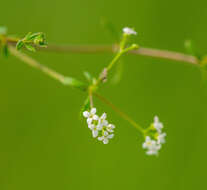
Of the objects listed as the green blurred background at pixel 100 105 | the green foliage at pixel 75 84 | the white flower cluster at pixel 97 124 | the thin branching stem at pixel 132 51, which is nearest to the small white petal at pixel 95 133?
the white flower cluster at pixel 97 124

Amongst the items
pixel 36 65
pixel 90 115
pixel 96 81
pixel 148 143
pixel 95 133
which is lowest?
pixel 95 133

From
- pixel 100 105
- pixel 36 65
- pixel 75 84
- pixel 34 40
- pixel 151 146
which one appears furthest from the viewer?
pixel 100 105

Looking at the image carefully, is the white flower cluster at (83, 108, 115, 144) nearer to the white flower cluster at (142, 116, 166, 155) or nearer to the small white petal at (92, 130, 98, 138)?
the small white petal at (92, 130, 98, 138)

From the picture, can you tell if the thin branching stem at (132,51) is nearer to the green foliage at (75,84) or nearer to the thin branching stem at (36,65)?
→ the thin branching stem at (36,65)

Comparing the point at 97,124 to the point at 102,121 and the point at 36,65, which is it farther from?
the point at 36,65

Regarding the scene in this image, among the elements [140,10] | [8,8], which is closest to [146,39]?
[140,10]

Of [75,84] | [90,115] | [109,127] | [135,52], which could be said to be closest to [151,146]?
[109,127]

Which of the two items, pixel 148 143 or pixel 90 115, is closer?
pixel 90 115

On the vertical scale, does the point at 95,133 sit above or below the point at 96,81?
below

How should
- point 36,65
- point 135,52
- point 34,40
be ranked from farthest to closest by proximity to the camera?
1. point 135,52
2. point 36,65
3. point 34,40

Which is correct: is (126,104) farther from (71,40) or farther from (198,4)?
(198,4)
